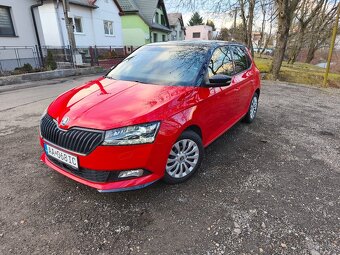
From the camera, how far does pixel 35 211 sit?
2592 millimetres

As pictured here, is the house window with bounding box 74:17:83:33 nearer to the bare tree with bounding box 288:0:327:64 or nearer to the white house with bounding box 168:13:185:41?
the bare tree with bounding box 288:0:327:64

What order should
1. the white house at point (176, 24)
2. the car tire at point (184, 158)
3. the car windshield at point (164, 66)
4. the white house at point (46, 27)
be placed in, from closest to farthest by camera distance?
the car tire at point (184, 158), the car windshield at point (164, 66), the white house at point (46, 27), the white house at point (176, 24)

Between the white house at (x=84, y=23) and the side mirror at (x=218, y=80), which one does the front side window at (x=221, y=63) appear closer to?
the side mirror at (x=218, y=80)

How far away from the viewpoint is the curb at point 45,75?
10062mm

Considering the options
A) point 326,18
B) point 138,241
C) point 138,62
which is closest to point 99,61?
point 138,62

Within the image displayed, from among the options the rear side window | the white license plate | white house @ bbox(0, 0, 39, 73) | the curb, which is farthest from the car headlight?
white house @ bbox(0, 0, 39, 73)

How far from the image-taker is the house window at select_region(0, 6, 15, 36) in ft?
42.7

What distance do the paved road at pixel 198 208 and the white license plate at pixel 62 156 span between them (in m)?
0.48

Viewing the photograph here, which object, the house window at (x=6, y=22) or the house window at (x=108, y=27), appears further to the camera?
the house window at (x=108, y=27)

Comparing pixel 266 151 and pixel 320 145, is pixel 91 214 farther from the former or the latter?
pixel 320 145

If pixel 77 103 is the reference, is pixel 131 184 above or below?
below

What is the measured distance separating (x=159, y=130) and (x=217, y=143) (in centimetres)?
203

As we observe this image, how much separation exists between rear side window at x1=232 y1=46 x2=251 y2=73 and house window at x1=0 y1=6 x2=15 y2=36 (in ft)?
45.0

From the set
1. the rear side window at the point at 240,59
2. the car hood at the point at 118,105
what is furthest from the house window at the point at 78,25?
the car hood at the point at 118,105
